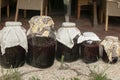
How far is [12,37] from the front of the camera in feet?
13.0

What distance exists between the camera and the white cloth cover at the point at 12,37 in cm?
392

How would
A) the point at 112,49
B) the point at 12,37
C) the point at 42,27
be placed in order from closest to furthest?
the point at 12,37 → the point at 112,49 → the point at 42,27

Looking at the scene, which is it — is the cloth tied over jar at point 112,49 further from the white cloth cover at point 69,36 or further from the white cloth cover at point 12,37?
the white cloth cover at point 12,37

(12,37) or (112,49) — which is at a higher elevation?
(12,37)

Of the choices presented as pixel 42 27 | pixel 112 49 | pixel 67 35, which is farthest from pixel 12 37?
pixel 112 49

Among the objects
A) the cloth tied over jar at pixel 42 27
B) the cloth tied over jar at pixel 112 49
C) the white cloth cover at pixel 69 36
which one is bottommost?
the cloth tied over jar at pixel 112 49

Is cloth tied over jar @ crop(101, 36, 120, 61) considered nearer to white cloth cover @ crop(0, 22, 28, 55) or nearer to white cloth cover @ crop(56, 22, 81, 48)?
white cloth cover @ crop(56, 22, 81, 48)

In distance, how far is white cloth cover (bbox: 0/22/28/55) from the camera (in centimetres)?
392

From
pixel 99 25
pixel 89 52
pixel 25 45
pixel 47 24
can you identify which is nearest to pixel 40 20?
pixel 47 24

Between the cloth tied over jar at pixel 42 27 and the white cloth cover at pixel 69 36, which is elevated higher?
the cloth tied over jar at pixel 42 27

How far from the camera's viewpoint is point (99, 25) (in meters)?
5.77

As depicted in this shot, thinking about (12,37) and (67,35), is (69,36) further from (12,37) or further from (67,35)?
(12,37)

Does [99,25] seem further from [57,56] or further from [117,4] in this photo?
[57,56]

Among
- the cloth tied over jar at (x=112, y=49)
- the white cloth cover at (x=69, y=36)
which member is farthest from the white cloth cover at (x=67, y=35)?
the cloth tied over jar at (x=112, y=49)
